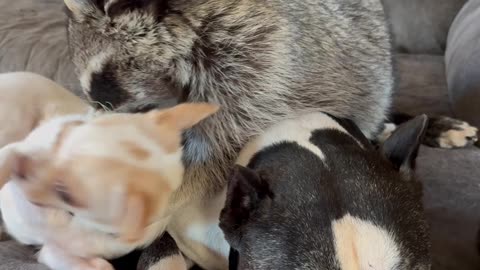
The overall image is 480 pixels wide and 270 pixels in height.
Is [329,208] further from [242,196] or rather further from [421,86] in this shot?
[421,86]

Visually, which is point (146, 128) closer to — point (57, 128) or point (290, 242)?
point (57, 128)

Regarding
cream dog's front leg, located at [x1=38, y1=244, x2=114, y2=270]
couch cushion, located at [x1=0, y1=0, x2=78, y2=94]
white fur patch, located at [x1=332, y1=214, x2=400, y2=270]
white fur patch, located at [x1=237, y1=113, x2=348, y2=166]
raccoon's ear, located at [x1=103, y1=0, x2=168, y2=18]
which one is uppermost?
raccoon's ear, located at [x1=103, y1=0, x2=168, y2=18]

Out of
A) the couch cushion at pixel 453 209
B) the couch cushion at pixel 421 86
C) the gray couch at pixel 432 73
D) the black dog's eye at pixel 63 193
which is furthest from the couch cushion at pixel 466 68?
the black dog's eye at pixel 63 193

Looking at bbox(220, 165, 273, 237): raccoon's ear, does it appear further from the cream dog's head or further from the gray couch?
the gray couch

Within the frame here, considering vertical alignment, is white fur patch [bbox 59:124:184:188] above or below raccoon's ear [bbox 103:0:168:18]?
below

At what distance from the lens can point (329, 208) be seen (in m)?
0.89

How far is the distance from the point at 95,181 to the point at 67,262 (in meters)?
0.15

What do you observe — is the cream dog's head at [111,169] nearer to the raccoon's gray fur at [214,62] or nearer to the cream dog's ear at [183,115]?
the cream dog's ear at [183,115]

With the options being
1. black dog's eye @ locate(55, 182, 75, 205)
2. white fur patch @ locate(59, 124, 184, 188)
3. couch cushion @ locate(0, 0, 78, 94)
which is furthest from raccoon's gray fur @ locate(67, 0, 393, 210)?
couch cushion @ locate(0, 0, 78, 94)

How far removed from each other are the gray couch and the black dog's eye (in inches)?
5.4

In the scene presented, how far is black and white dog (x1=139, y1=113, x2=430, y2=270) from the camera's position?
33.9 inches

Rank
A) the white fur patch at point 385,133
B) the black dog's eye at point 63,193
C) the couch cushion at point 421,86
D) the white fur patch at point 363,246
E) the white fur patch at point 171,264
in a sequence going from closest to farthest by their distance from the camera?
the white fur patch at point 363,246 < the black dog's eye at point 63,193 < the white fur patch at point 171,264 < the white fur patch at point 385,133 < the couch cushion at point 421,86

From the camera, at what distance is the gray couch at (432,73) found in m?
1.12

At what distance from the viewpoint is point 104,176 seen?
36.9 inches
